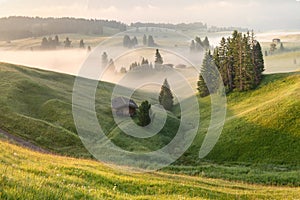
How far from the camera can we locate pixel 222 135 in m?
64.8

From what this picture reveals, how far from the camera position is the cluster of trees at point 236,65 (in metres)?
94.8

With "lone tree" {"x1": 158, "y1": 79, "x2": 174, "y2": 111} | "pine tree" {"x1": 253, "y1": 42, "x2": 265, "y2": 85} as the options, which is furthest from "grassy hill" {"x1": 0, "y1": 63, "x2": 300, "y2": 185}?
"lone tree" {"x1": 158, "y1": 79, "x2": 174, "y2": 111}

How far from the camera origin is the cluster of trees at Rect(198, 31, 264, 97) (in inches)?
3730

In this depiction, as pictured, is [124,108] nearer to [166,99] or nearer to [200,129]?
[200,129]

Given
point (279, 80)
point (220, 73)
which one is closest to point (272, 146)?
point (279, 80)

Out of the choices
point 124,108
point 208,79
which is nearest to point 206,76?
point 208,79

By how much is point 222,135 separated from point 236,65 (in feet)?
132

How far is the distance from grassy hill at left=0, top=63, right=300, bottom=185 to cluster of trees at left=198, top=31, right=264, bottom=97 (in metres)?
10.0

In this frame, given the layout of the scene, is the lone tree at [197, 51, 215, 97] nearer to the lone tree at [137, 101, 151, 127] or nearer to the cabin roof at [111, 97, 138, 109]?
the cabin roof at [111, 97, 138, 109]

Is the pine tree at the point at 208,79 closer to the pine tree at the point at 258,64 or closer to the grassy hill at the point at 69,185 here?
the pine tree at the point at 258,64

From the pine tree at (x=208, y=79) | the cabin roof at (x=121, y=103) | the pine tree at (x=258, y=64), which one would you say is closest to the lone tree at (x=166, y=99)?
the pine tree at (x=208, y=79)

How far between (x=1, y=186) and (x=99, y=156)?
4304 cm

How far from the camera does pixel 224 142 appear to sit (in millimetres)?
61219

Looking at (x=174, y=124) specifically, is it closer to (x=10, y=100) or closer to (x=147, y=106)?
(x=147, y=106)
